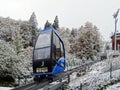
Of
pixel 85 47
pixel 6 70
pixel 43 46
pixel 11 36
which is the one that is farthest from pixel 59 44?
pixel 85 47

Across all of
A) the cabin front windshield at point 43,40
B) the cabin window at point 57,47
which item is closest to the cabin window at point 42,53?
the cabin front windshield at point 43,40

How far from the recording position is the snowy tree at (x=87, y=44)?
7238 cm

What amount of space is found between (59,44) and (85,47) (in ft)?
171

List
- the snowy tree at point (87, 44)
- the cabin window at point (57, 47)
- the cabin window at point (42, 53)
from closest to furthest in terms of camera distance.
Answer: the cabin window at point (42, 53), the cabin window at point (57, 47), the snowy tree at point (87, 44)

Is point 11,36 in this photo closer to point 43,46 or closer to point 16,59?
point 16,59

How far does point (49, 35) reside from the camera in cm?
2042

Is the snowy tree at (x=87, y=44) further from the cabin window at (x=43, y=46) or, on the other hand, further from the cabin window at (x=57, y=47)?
the cabin window at (x=43, y=46)

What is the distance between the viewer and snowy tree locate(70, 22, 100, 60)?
72.4 meters

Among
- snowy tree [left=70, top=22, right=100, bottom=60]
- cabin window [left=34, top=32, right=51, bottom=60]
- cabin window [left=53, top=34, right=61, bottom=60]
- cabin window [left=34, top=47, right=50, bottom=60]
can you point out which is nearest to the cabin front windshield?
cabin window [left=34, top=32, right=51, bottom=60]

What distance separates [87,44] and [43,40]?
175 ft

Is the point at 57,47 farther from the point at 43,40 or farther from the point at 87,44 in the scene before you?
the point at 87,44

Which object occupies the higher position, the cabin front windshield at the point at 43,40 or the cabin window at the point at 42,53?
the cabin front windshield at the point at 43,40

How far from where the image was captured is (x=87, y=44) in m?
73.6

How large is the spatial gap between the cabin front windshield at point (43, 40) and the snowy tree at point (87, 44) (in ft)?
166
